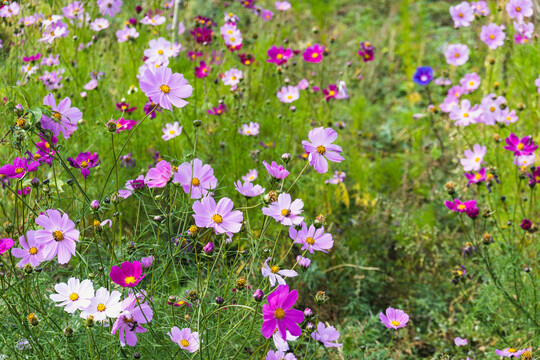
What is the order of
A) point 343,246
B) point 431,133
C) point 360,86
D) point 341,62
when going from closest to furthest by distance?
point 343,246, point 431,133, point 360,86, point 341,62

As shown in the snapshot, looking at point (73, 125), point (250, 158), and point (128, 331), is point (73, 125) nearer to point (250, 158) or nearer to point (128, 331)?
point (128, 331)

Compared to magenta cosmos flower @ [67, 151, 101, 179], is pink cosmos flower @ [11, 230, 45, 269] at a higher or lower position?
lower

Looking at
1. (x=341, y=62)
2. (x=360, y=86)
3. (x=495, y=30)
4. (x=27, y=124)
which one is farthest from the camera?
(x=341, y=62)

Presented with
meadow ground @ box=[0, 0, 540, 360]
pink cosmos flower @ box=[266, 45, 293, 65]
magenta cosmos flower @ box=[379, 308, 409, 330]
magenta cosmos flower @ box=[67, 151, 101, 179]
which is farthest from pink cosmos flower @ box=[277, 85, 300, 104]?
magenta cosmos flower @ box=[379, 308, 409, 330]

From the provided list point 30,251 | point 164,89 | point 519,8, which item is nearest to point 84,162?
point 30,251

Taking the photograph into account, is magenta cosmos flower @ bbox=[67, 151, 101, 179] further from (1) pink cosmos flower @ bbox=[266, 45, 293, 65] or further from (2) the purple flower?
(2) the purple flower

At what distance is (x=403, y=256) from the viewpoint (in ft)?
7.87

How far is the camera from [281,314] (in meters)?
0.93

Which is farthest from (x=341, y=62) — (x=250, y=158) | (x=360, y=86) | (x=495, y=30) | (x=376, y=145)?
(x=250, y=158)

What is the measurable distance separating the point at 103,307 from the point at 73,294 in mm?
80

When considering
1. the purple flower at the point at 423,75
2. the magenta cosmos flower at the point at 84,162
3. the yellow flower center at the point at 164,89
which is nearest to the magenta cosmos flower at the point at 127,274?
the yellow flower center at the point at 164,89

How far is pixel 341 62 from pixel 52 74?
8.21 feet

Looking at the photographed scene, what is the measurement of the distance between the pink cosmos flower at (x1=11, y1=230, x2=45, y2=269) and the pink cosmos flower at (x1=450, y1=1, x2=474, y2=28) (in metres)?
2.19

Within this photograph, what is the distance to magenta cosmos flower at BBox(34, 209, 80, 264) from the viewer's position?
1018mm
